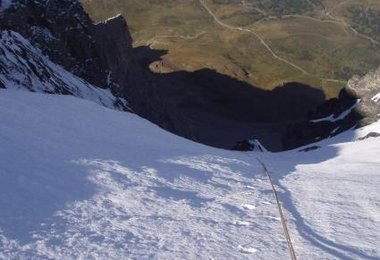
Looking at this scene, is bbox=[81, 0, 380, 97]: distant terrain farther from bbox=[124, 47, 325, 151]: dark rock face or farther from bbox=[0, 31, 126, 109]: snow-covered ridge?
bbox=[0, 31, 126, 109]: snow-covered ridge

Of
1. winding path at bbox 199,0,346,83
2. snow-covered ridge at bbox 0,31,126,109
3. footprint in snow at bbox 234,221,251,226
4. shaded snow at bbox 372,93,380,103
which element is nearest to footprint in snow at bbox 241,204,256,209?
footprint in snow at bbox 234,221,251,226

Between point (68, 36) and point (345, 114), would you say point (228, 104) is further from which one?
point (68, 36)

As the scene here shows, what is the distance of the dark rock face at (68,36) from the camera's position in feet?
144

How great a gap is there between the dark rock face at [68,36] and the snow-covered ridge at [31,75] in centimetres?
296

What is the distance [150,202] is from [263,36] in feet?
472

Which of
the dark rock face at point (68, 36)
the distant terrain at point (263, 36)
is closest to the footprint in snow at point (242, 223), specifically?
the dark rock face at point (68, 36)

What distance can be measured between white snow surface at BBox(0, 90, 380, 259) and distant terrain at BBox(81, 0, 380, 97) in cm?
10342

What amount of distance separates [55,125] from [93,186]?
6257 millimetres

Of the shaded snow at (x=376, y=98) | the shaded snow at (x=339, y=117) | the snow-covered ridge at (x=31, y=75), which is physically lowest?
the snow-covered ridge at (x=31, y=75)

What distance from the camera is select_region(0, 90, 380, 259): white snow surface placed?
9.91 metres

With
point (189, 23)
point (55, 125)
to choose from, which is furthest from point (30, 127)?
point (189, 23)

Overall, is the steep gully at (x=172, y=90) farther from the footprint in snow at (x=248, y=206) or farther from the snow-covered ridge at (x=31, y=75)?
the footprint in snow at (x=248, y=206)

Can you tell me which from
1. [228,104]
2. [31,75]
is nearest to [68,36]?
[31,75]

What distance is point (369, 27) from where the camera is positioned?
538 feet
